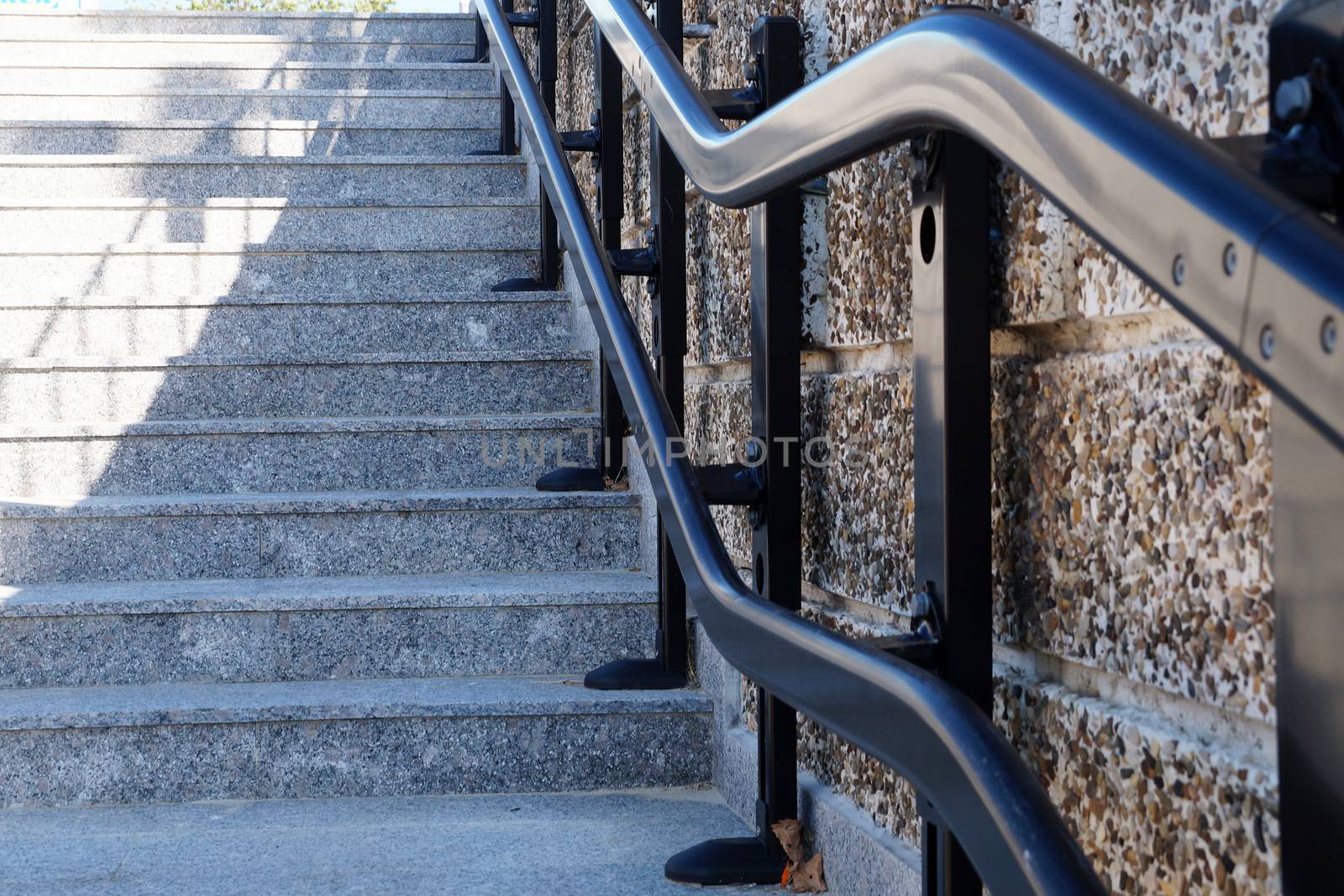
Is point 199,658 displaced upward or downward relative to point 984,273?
downward

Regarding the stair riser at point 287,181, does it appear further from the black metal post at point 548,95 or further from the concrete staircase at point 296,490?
the black metal post at point 548,95

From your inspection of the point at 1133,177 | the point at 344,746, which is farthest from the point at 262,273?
the point at 1133,177

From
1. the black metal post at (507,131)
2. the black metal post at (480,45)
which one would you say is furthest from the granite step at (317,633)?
the black metal post at (480,45)

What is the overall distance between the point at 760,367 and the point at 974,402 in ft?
1.54

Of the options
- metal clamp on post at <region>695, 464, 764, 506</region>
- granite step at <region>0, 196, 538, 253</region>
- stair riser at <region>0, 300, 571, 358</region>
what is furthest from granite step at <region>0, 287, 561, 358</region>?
metal clamp on post at <region>695, 464, 764, 506</region>

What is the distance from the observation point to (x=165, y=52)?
4102mm

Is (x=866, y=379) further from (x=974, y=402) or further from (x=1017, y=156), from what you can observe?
(x=1017, y=156)

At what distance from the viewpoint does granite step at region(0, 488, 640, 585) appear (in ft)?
6.60

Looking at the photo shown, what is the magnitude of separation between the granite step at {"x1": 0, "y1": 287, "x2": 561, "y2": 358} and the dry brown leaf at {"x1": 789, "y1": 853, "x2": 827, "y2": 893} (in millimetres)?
1544

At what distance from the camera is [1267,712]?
566 mm

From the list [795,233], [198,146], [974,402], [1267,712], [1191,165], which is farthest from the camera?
[198,146]

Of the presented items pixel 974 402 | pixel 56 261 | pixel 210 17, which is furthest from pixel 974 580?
pixel 210 17

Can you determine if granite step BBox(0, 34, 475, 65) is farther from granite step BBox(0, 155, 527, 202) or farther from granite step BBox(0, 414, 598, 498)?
granite step BBox(0, 414, 598, 498)

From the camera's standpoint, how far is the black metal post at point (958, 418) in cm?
77
